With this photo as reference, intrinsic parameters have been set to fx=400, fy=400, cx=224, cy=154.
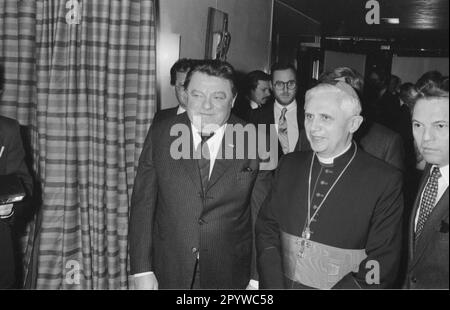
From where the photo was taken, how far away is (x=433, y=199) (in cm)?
115

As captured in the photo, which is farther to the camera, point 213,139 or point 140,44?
point 140,44

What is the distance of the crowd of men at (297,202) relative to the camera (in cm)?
115

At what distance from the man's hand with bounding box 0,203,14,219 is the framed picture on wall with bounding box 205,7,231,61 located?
1867mm

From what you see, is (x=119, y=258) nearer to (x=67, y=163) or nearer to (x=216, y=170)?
(x=67, y=163)

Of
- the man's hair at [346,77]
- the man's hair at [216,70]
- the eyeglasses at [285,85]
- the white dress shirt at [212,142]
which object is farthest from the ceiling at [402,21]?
the white dress shirt at [212,142]

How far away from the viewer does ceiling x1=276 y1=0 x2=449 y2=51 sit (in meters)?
2.18

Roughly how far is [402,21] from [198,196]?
1706mm

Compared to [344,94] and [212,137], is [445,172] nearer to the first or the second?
[344,94]

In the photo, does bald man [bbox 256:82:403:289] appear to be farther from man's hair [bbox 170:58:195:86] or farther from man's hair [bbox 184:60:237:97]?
man's hair [bbox 170:58:195:86]

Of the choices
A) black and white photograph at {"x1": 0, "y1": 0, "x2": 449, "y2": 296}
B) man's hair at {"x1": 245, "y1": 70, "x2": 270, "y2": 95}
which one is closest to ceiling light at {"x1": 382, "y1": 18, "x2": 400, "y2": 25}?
black and white photograph at {"x1": 0, "y1": 0, "x2": 449, "y2": 296}

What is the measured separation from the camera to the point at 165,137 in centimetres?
155
